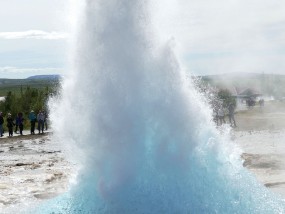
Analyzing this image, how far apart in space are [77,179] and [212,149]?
177 centimetres

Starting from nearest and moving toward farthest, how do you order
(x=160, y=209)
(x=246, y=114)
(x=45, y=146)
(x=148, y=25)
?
(x=160, y=209) < (x=148, y=25) < (x=45, y=146) < (x=246, y=114)

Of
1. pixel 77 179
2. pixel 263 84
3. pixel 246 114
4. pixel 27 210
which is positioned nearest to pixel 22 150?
pixel 27 210

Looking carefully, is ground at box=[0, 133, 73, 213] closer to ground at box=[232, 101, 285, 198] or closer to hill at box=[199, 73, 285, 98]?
ground at box=[232, 101, 285, 198]

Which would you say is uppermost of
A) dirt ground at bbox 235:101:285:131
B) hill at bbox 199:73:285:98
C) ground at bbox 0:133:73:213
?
hill at bbox 199:73:285:98

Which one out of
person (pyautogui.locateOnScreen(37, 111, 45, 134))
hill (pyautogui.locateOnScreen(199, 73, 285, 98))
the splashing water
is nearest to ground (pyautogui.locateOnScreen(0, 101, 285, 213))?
person (pyautogui.locateOnScreen(37, 111, 45, 134))

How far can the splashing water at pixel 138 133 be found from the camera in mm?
6129

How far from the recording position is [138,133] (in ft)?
20.5

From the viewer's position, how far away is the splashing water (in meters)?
6.13

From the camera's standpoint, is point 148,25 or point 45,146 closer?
point 148,25

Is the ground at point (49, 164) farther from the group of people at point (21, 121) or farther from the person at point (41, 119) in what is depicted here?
the group of people at point (21, 121)

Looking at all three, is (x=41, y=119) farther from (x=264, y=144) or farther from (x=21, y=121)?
(x=264, y=144)

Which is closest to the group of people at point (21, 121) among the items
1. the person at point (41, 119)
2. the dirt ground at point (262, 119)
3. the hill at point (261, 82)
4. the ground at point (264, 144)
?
the person at point (41, 119)

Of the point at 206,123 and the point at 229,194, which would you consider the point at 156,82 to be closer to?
the point at 206,123

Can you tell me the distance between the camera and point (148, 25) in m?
6.52
